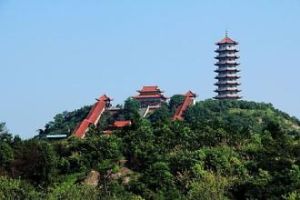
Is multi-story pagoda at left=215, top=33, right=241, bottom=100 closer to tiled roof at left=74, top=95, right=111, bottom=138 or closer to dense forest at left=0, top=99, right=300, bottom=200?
tiled roof at left=74, top=95, right=111, bottom=138

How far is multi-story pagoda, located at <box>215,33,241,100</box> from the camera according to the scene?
60.6 m

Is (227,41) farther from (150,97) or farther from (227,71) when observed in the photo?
(150,97)

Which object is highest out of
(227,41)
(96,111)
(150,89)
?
(227,41)

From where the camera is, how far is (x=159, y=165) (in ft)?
90.0

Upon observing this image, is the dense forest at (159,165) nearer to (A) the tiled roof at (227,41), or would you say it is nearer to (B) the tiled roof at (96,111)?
(B) the tiled roof at (96,111)

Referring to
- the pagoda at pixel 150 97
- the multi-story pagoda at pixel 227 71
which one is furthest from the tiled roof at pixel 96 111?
the multi-story pagoda at pixel 227 71

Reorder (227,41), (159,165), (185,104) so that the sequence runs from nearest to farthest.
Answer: (159,165), (185,104), (227,41)

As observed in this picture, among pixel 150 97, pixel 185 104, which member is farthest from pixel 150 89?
pixel 185 104

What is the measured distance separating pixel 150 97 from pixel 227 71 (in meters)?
8.87

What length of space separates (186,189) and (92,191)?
345 centimetres

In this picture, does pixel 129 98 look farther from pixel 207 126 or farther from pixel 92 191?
pixel 92 191

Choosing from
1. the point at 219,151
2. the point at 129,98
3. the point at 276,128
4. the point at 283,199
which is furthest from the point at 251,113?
the point at 283,199

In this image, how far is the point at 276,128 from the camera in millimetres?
33188

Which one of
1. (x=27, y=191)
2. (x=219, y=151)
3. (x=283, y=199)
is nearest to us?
(x=283, y=199)
